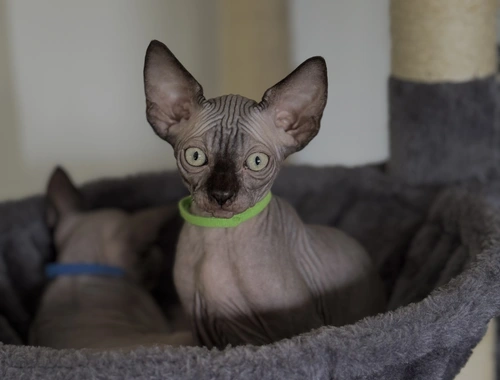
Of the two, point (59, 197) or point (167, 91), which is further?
point (59, 197)

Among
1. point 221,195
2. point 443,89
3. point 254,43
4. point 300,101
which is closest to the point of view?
point 221,195

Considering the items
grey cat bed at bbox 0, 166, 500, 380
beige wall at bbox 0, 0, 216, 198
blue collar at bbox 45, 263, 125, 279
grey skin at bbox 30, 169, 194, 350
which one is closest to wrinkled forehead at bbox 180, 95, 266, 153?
grey cat bed at bbox 0, 166, 500, 380

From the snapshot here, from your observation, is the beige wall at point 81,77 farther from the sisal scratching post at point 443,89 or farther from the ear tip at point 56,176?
the sisal scratching post at point 443,89

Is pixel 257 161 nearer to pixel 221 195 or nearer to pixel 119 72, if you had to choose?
pixel 221 195

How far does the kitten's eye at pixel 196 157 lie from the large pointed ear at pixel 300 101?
0.12 meters

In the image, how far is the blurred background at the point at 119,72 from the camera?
5.83 feet

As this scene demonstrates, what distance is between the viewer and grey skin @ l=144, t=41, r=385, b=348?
33.5 inches

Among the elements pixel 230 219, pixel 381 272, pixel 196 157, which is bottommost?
pixel 381 272

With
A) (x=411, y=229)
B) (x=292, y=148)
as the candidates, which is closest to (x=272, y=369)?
(x=292, y=148)

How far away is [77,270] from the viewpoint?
1.37 meters

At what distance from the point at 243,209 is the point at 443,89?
2.21ft

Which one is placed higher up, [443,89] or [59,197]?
[443,89]

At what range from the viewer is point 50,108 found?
185 centimetres

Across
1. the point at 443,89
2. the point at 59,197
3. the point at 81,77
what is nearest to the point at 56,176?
the point at 59,197
